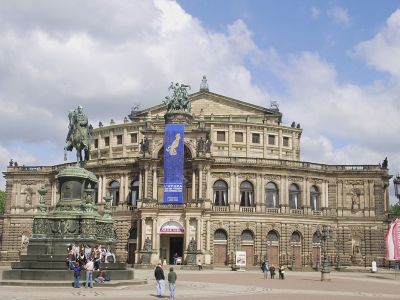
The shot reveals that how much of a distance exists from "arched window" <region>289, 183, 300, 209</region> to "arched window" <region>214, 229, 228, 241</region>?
33.2ft

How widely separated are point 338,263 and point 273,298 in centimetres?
5035

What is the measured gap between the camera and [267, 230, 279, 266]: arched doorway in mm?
75250

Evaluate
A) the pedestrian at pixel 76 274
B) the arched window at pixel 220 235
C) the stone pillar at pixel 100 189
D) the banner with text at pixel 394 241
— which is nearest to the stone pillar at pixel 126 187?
the stone pillar at pixel 100 189

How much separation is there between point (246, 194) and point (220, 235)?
652 cm

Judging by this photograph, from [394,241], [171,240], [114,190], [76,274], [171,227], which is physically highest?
[114,190]

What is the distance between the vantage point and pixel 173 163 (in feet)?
238

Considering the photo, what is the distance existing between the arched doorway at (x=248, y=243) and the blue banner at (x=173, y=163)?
995 centimetres

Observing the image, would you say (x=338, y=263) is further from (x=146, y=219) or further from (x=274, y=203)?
(x=146, y=219)

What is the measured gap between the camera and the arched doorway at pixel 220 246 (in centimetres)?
7412

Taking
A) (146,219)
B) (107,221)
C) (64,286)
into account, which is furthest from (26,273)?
(146,219)

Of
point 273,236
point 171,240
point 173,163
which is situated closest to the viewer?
point 173,163

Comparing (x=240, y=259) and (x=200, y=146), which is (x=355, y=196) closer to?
(x=200, y=146)

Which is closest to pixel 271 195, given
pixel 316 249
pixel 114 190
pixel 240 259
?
pixel 316 249

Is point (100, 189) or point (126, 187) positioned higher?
point (126, 187)
